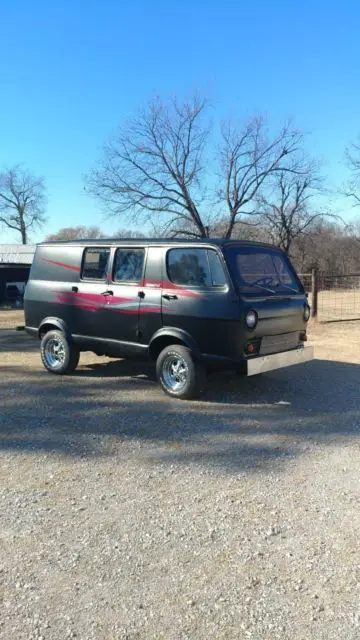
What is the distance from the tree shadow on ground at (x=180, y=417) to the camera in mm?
5043

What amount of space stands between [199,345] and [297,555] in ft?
11.5

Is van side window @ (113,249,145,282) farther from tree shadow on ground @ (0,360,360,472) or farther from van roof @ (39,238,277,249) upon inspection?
tree shadow on ground @ (0,360,360,472)

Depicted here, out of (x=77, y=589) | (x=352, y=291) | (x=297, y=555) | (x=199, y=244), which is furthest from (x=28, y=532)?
(x=352, y=291)

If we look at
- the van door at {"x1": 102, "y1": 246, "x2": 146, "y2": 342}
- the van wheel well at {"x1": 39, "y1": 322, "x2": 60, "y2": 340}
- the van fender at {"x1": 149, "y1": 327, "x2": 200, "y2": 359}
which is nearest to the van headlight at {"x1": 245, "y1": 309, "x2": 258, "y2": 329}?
the van fender at {"x1": 149, "y1": 327, "x2": 200, "y2": 359}

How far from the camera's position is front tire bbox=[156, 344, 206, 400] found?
6566 millimetres

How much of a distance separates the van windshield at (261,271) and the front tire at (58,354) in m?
2.87

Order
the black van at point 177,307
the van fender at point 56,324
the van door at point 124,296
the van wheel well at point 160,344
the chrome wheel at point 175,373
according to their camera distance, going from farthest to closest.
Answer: the van fender at point 56,324 → the van door at point 124,296 → the van wheel well at point 160,344 → the chrome wheel at point 175,373 → the black van at point 177,307

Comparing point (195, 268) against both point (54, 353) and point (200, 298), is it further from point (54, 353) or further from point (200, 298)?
point (54, 353)

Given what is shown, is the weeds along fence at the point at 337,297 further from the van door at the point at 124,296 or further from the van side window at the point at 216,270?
the van side window at the point at 216,270

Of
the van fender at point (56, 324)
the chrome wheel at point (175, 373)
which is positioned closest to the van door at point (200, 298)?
the chrome wheel at point (175, 373)

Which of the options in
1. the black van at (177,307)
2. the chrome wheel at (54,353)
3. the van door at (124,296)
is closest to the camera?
the black van at (177,307)

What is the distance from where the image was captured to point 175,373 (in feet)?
22.3

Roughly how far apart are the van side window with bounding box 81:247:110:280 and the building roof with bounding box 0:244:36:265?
42.8 metres

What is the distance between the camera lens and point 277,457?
4.87 m
